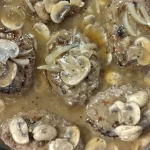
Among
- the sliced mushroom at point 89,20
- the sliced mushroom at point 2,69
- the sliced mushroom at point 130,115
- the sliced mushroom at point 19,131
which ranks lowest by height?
the sliced mushroom at point 19,131

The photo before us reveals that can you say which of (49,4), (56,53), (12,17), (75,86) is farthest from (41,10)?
(75,86)

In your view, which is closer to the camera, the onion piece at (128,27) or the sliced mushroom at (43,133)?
the sliced mushroom at (43,133)

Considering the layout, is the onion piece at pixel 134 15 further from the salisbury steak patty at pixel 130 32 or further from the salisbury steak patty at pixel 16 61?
the salisbury steak patty at pixel 16 61

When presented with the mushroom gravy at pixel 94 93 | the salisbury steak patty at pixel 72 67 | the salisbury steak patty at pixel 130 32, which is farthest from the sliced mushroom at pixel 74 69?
the salisbury steak patty at pixel 130 32

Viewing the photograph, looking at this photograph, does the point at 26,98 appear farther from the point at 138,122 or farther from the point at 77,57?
the point at 138,122

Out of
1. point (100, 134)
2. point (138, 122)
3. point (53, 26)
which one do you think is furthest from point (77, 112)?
point (53, 26)

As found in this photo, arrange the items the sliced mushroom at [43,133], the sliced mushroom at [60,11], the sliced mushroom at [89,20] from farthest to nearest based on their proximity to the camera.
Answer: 1. the sliced mushroom at [89,20]
2. the sliced mushroom at [60,11]
3. the sliced mushroom at [43,133]

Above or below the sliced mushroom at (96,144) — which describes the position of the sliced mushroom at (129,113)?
above

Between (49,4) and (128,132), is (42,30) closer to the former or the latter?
(49,4)
